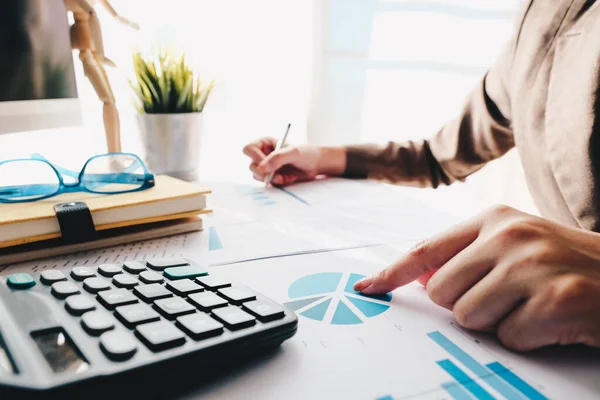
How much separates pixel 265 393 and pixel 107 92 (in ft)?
1.84

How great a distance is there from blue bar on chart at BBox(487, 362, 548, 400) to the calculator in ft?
0.34

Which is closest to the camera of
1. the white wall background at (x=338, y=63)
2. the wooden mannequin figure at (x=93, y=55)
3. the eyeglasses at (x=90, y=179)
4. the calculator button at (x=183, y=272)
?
the calculator button at (x=183, y=272)

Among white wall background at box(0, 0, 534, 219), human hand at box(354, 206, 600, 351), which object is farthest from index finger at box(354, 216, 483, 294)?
white wall background at box(0, 0, 534, 219)

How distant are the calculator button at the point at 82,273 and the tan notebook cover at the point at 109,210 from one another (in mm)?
98

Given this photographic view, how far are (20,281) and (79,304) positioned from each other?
59 millimetres

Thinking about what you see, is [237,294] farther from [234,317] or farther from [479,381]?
[479,381]

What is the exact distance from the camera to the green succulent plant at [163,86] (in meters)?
0.66

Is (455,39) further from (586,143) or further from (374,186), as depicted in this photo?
(586,143)

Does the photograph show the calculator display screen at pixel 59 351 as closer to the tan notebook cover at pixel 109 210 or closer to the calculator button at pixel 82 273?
the calculator button at pixel 82 273

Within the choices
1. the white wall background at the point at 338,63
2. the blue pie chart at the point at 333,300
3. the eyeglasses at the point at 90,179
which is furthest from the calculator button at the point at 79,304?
the white wall background at the point at 338,63

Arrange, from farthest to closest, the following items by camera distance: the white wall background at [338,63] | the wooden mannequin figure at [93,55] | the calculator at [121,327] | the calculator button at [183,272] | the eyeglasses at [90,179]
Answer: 1. the white wall background at [338,63]
2. the wooden mannequin figure at [93,55]
3. the eyeglasses at [90,179]
4. the calculator button at [183,272]
5. the calculator at [121,327]

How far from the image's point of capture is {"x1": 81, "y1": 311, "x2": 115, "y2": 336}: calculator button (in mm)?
209

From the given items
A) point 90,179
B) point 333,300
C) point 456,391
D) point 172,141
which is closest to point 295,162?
point 172,141

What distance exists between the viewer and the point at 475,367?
223mm
